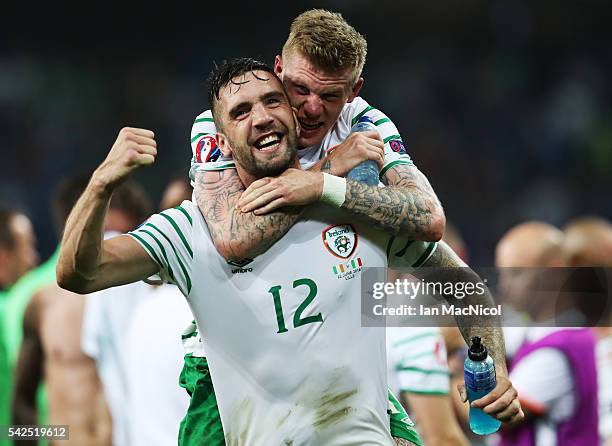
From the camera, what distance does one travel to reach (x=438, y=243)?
438 cm

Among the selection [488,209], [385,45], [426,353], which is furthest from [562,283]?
[385,45]

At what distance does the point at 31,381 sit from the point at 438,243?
4.22 meters

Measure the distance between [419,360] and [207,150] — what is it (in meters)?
2.16

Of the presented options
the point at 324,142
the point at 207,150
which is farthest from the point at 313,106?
the point at 207,150

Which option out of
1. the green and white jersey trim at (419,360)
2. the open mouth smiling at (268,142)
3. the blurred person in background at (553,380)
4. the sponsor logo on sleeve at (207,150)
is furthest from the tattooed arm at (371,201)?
the blurred person in background at (553,380)

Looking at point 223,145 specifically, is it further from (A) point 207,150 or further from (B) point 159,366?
(B) point 159,366

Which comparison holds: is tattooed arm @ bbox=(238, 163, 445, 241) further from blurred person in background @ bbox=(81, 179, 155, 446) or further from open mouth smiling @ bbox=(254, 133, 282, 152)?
blurred person in background @ bbox=(81, 179, 155, 446)

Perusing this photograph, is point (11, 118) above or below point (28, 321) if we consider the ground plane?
above

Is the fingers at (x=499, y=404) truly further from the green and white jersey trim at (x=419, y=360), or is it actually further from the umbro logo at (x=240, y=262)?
the green and white jersey trim at (x=419, y=360)

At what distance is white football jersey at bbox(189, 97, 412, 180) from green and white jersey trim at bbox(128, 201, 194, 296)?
9.7 inches

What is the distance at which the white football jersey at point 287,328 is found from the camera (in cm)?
398

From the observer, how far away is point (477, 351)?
409 centimetres

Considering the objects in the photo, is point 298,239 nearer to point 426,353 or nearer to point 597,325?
point 426,353

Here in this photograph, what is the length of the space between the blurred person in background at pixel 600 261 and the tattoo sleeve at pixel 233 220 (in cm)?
251
